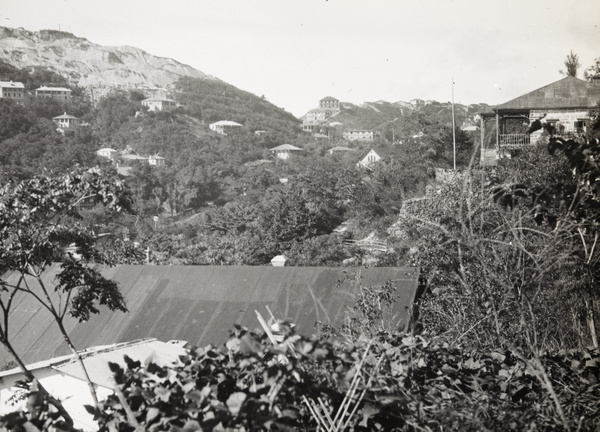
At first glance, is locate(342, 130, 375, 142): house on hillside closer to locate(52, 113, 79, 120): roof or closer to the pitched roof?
the pitched roof

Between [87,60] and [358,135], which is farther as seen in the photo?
[87,60]

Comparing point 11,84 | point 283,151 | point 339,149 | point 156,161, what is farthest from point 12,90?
point 339,149

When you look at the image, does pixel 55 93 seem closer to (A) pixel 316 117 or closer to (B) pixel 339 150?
(B) pixel 339 150

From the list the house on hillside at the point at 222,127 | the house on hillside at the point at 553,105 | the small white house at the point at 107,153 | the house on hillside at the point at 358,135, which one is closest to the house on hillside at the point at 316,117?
the house on hillside at the point at 358,135

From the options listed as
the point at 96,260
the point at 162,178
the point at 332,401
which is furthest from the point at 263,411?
the point at 162,178

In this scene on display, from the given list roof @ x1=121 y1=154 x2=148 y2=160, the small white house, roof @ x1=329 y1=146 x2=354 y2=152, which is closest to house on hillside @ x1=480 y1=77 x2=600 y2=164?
roof @ x1=121 y1=154 x2=148 y2=160

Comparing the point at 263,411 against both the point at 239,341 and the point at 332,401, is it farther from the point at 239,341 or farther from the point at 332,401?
the point at 332,401
